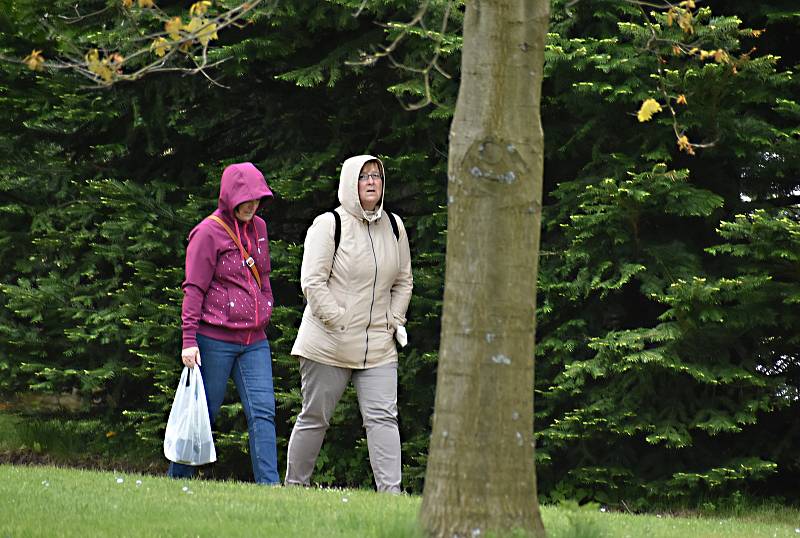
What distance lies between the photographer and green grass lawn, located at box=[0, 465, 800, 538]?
5.27 metres

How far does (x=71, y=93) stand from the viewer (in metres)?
11.2

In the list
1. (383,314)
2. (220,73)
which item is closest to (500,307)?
(383,314)

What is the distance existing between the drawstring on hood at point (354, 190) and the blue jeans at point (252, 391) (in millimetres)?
1126

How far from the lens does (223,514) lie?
18.9ft

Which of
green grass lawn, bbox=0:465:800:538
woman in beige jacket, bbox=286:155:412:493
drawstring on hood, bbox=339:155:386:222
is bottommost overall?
green grass lawn, bbox=0:465:800:538

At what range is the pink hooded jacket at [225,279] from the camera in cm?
783

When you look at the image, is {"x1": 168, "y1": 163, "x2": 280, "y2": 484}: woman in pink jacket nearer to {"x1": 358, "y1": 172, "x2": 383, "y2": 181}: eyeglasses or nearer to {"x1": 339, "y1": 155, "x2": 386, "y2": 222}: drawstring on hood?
{"x1": 339, "y1": 155, "x2": 386, "y2": 222}: drawstring on hood

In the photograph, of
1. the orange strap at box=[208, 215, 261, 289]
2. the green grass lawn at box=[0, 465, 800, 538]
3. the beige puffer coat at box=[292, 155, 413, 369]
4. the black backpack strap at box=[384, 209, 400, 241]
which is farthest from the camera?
the black backpack strap at box=[384, 209, 400, 241]

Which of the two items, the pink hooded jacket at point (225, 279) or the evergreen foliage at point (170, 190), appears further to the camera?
the evergreen foliage at point (170, 190)

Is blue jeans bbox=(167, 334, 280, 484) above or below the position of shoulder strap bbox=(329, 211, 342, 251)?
below

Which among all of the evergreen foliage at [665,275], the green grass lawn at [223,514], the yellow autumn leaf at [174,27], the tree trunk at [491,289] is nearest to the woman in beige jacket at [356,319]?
the green grass lawn at [223,514]

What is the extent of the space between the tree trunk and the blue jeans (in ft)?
10.6

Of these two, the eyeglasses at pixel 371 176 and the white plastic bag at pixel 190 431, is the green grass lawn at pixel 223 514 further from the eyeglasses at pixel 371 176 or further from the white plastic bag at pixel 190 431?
the eyeglasses at pixel 371 176

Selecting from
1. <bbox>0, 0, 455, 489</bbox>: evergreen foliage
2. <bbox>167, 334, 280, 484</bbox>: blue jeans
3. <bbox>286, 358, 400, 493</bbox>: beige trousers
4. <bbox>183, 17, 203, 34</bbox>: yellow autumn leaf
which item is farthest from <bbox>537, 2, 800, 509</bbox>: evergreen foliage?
<bbox>183, 17, 203, 34</bbox>: yellow autumn leaf
